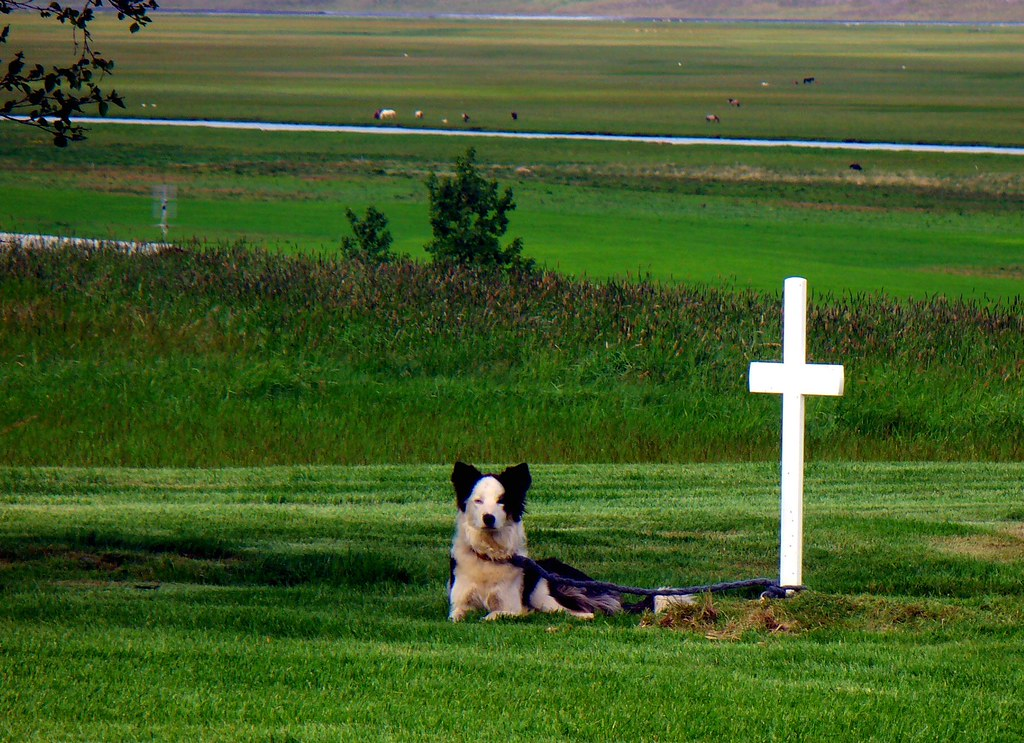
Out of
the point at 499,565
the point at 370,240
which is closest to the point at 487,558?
the point at 499,565

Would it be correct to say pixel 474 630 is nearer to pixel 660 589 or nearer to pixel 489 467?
pixel 660 589

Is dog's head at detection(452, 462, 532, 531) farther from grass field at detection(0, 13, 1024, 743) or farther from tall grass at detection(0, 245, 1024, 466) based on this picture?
tall grass at detection(0, 245, 1024, 466)

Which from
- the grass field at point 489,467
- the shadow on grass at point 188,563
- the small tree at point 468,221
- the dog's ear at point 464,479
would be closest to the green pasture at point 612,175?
the grass field at point 489,467

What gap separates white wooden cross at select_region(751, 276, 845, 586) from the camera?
7750 millimetres

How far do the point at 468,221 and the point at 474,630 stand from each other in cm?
1729

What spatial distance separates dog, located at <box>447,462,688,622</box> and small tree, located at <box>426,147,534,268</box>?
51.7 feet

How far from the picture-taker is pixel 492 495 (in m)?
7.40

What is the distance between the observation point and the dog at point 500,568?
293 inches

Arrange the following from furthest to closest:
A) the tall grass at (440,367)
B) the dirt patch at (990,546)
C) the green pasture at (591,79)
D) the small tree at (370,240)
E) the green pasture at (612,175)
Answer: the green pasture at (591,79) < the green pasture at (612,175) < the small tree at (370,240) < the tall grass at (440,367) < the dirt patch at (990,546)

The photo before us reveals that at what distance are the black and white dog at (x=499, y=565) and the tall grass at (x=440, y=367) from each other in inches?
261

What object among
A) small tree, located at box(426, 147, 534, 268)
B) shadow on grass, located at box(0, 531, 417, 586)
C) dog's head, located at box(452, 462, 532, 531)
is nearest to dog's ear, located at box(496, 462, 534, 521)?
dog's head, located at box(452, 462, 532, 531)

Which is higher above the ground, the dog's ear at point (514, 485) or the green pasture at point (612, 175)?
Answer: the green pasture at point (612, 175)

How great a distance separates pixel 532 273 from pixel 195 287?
522cm

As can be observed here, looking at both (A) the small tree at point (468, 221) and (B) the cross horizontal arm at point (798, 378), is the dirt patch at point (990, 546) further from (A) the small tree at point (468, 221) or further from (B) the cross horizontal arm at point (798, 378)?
(A) the small tree at point (468, 221)
